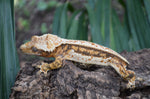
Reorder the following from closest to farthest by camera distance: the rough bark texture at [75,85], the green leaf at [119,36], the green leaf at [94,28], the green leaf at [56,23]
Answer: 1. the rough bark texture at [75,85]
2. the green leaf at [94,28]
3. the green leaf at [119,36]
4. the green leaf at [56,23]

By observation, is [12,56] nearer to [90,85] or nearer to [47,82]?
[47,82]

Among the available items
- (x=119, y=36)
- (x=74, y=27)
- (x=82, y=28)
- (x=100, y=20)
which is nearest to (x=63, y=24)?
(x=74, y=27)

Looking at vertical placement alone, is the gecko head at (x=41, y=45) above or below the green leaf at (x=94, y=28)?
below

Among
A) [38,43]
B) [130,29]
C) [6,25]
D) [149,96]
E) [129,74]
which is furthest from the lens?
[130,29]

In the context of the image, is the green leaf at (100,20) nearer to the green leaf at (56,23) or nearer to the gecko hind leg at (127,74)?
the green leaf at (56,23)

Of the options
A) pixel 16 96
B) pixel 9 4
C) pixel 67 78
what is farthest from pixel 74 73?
pixel 9 4

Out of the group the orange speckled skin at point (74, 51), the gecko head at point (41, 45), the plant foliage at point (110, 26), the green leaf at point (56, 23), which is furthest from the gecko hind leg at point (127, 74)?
the green leaf at point (56, 23)

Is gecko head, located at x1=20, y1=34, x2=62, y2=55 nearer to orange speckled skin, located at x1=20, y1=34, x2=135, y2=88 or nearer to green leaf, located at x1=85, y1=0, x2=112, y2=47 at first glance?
orange speckled skin, located at x1=20, y1=34, x2=135, y2=88

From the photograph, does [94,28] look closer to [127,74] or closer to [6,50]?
[127,74]
